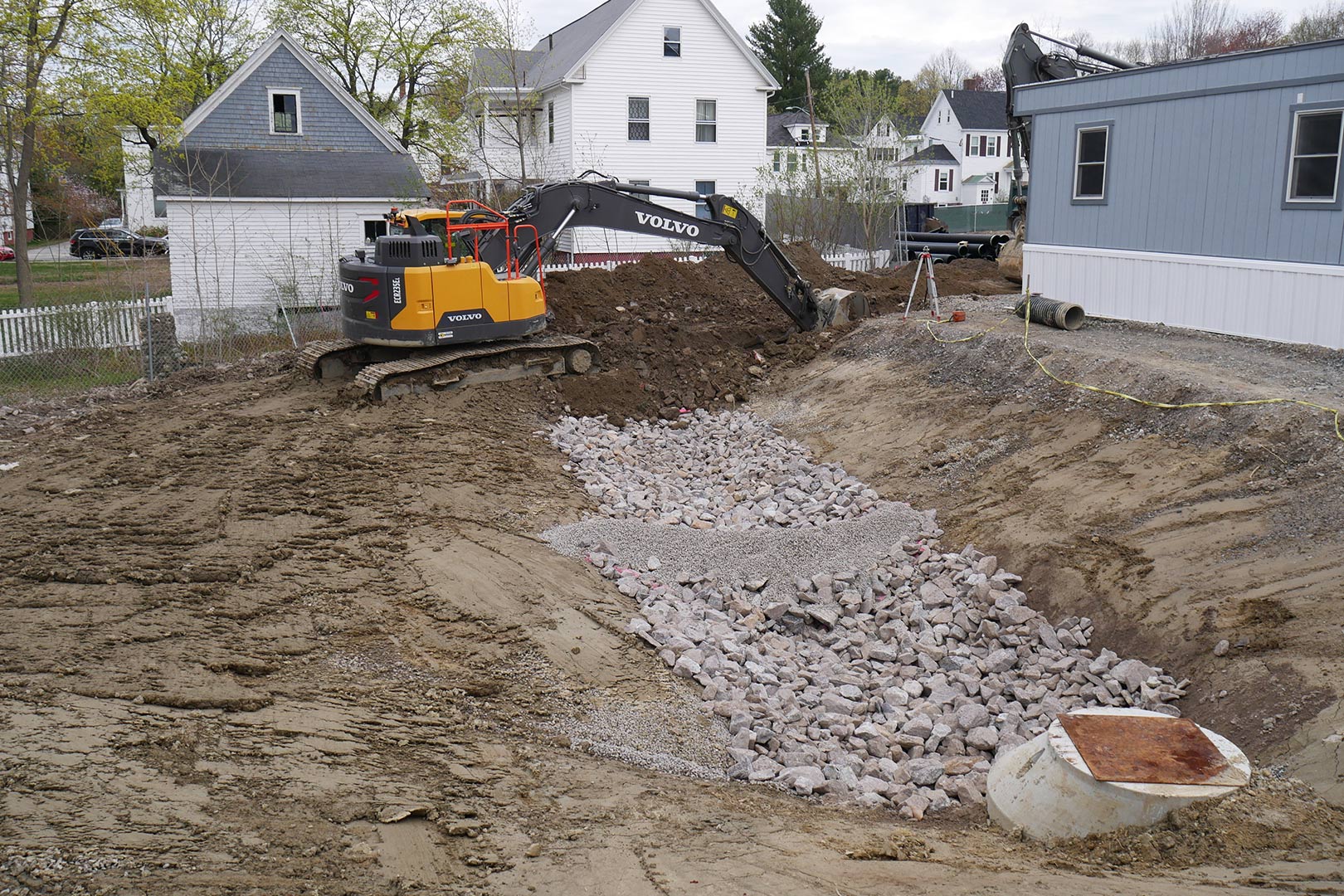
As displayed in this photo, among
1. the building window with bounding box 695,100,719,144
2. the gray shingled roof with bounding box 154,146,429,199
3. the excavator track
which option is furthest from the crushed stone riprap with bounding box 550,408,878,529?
the building window with bounding box 695,100,719,144

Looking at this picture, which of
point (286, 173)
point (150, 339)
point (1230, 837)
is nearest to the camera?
point (1230, 837)

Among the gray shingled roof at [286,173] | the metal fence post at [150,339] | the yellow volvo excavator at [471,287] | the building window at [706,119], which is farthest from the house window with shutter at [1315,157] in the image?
the building window at [706,119]

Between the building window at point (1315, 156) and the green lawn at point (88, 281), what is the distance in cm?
1883

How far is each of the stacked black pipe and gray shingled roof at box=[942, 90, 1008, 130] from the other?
37785 mm

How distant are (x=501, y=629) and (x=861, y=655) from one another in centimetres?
280

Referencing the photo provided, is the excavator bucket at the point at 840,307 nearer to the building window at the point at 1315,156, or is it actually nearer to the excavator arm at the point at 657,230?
the excavator arm at the point at 657,230

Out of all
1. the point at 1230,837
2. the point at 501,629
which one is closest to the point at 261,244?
the point at 501,629

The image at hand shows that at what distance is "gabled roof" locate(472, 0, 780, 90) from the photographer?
3291 cm

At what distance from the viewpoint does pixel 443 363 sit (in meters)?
13.8

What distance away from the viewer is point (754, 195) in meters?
32.7

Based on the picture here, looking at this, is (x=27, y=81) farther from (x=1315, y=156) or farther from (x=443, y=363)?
(x=1315, y=156)

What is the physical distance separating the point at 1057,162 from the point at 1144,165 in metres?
1.69

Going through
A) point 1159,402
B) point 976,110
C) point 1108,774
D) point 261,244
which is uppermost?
point 976,110

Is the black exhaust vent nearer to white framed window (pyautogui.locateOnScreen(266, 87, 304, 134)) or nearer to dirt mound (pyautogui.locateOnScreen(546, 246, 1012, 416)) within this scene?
dirt mound (pyautogui.locateOnScreen(546, 246, 1012, 416))
